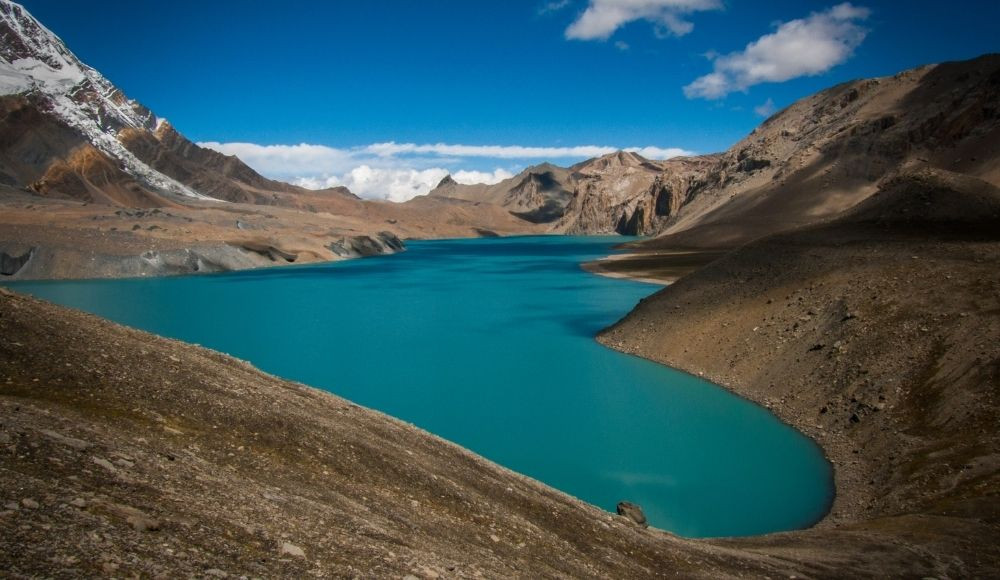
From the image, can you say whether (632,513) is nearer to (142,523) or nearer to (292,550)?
(292,550)

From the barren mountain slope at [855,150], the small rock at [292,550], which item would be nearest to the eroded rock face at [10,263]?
the small rock at [292,550]

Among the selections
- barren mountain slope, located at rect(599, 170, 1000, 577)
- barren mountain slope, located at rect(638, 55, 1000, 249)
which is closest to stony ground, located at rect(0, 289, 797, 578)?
barren mountain slope, located at rect(599, 170, 1000, 577)

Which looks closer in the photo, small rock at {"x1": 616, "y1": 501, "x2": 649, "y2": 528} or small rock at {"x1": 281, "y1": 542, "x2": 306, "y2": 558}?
small rock at {"x1": 281, "y1": 542, "x2": 306, "y2": 558}

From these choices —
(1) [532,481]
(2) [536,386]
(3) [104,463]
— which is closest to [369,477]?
(3) [104,463]

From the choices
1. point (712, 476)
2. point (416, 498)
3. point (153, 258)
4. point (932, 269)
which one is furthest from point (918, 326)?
point (153, 258)

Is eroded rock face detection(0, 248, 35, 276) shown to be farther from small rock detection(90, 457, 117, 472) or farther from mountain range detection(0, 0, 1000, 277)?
small rock detection(90, 457, 117, 472)

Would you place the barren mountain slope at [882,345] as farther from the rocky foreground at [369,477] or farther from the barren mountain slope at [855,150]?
the barren mountain slope at [855,150]

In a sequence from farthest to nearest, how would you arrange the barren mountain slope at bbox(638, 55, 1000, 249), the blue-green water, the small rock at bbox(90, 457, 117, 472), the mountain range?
the barren mountain slope at bbox(638, 55, 1000, 249)
the mountain range
the blue-green water
the small rock at bbox(90, 457, 117, 472)
